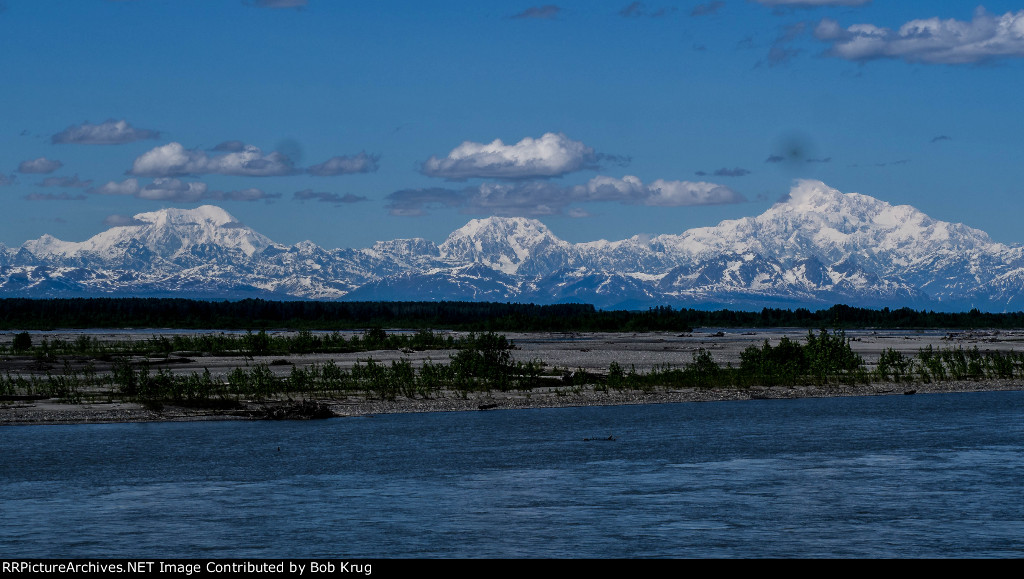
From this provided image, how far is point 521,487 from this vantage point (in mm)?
41281

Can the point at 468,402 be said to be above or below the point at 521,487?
above

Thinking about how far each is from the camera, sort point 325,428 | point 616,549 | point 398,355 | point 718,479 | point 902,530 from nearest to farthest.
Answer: point 616,549, point 902,530, point 718,479, point 325,428, point 398,355

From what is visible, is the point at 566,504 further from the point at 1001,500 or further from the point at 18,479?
the point at 18,479

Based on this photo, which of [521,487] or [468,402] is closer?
[521,487]

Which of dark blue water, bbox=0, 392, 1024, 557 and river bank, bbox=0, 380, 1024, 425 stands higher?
river bank, bbox=0, 380, 1024, 425

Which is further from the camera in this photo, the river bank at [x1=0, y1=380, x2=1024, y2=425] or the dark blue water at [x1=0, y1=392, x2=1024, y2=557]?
the river bank at [x1=0, y1=380, x2=1024, y2=425]

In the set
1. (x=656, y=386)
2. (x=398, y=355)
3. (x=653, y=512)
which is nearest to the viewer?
(x=653, y=512)

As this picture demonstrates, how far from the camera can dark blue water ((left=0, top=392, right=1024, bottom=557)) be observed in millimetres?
31281

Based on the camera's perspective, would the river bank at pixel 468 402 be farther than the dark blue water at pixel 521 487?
Yes

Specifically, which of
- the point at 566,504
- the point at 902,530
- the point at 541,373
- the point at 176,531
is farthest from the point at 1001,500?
the point at 541,373

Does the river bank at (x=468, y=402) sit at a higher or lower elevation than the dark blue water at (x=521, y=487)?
higher

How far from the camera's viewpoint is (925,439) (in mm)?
54469

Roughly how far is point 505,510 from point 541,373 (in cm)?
5278

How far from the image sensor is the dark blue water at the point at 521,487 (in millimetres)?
31281
